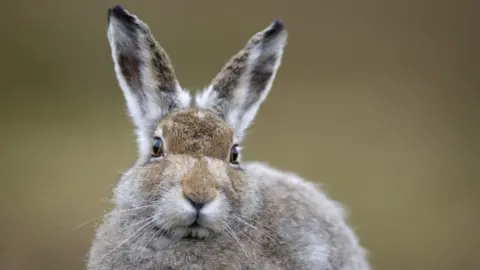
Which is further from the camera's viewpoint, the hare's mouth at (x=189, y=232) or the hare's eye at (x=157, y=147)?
the hare's eye at (x=157, y=147)

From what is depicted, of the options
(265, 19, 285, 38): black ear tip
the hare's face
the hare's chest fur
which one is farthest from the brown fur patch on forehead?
(265, 19, 285, 38): black ear tip

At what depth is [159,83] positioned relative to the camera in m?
2.78

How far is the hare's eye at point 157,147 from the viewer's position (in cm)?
260

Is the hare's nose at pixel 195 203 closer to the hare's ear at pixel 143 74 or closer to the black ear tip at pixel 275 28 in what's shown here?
the hare's ear at pixel 143 74

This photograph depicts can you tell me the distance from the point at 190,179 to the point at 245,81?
22.6 inches

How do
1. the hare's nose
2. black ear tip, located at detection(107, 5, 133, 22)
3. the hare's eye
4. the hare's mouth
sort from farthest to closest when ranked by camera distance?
1. black ear tip, located at detection(107, 5, 133, 22)
2. the hare's eye
3. the hare's mouth
4. the hare's nose

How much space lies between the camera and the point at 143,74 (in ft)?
9.16

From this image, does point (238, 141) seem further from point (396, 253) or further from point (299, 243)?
point (396, 253)

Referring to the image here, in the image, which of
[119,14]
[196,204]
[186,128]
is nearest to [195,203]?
[196,204]

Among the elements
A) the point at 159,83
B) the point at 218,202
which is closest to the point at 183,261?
the point at 218,202

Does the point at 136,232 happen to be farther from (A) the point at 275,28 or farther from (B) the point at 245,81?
(A) the point at 275,28

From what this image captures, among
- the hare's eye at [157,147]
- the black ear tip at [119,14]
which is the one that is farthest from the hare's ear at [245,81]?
the black ear tip at [119,14]

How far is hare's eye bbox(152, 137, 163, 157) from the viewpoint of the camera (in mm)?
2600

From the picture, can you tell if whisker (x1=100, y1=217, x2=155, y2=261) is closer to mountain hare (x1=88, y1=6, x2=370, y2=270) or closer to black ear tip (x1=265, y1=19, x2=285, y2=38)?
mountain hare (x1=88, y1=6, x2=370, y2=270)
